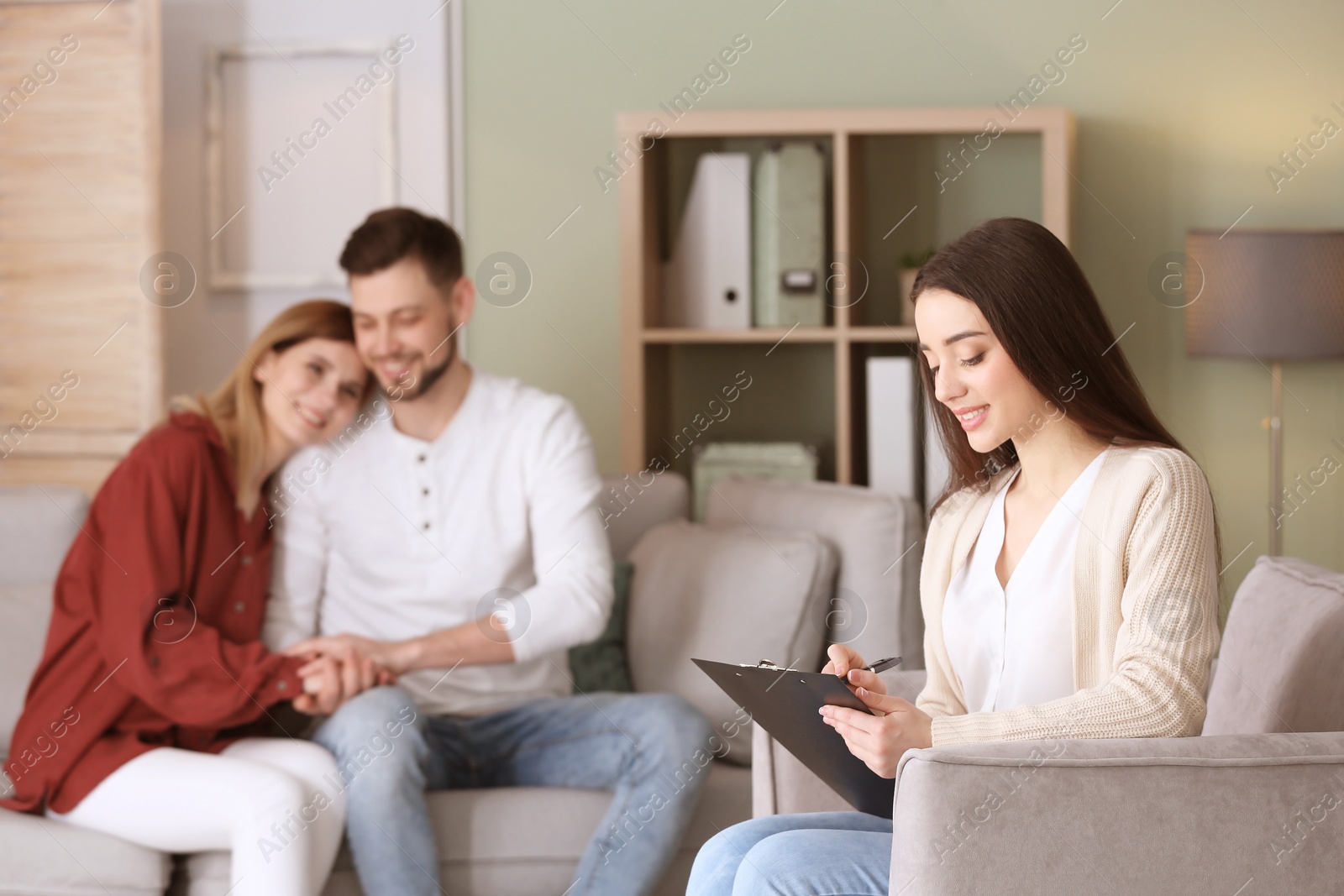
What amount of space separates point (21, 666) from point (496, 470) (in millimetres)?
842

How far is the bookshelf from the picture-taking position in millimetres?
2658

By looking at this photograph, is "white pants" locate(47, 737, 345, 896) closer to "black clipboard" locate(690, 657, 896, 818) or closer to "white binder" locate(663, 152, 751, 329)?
"black clipboard" locate(690, 657, 896, 818)

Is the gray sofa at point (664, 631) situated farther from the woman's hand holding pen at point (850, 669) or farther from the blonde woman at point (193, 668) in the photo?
the woman's hand holding pen at point (850, 669)

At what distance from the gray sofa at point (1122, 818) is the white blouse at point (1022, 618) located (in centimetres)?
19

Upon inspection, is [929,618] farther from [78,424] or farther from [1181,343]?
[78,424]

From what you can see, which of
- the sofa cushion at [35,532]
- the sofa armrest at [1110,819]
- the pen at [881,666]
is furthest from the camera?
the sofa cushion at [35,532]

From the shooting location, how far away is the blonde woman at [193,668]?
1.66 m

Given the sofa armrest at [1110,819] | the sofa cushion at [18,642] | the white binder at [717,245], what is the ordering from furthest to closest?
the white binder at [717,245]
the sofa cushion at [18,642]
the sofa armrest at [1110,819]

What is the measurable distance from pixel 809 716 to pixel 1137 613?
0.33 meters

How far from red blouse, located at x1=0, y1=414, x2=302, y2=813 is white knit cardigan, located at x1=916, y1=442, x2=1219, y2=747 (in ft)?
3.54

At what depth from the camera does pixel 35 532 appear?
214 cm

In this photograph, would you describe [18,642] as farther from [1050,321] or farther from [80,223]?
[1050,321]

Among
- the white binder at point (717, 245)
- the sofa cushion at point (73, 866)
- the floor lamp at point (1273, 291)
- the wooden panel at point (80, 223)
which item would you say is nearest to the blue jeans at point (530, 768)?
the sofa cushion at point (73, 866)

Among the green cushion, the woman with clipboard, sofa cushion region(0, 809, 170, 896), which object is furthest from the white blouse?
sofa cushion region(0, 809, 170, 896)
